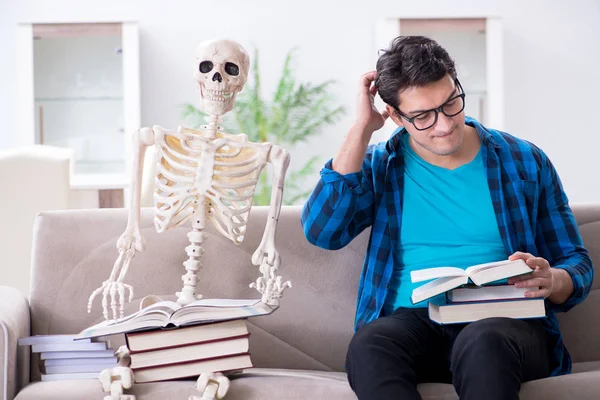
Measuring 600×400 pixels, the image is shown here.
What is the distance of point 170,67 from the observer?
6.62 m

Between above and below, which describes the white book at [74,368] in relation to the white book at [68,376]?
above

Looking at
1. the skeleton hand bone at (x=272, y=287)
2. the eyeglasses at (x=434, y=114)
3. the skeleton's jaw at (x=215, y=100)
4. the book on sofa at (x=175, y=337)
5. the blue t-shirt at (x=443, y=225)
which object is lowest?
the book on sofa at (x=175, y=337)

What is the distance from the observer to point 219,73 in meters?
2.00

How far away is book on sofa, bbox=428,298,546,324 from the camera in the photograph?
180 cm

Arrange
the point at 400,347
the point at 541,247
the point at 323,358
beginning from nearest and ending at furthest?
the point at 400,347, the point at 541,247, the point at 323,358

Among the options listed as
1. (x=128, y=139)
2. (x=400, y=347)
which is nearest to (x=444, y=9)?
(x=128, y=139)

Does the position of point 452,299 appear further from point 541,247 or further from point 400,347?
point 541,247

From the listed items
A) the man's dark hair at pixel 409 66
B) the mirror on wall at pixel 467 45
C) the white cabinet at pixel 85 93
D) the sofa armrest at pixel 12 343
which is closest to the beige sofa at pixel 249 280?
the sofa armrest at pixel 12 343

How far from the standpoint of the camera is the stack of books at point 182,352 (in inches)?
73.0

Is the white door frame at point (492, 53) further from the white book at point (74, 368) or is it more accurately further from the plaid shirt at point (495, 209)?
the white book at point (74, 368)

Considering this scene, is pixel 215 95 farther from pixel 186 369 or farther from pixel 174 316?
pixel 186 369

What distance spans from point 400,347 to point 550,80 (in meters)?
5.69

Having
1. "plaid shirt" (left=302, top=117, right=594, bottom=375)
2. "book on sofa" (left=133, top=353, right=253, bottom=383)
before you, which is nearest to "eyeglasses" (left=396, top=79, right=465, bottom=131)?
"plaid shirt" (left=302, top=117, right=594, bottom=375)

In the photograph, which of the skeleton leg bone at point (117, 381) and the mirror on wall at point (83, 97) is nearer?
the skeleton leg bone at point (117, 381)
